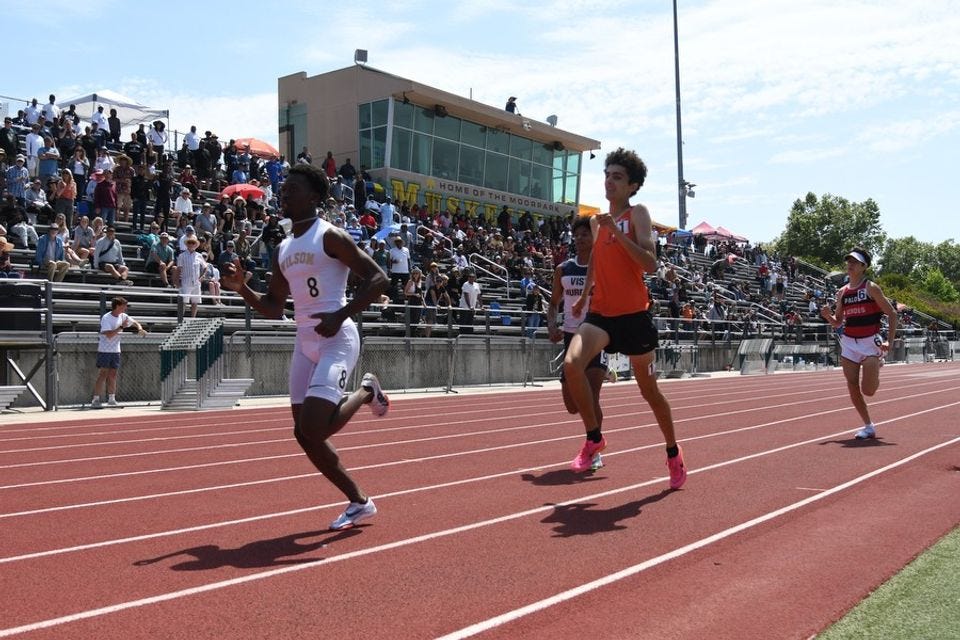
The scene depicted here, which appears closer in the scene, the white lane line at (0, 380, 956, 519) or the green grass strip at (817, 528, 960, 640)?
the green grass strip at (817, 528, 960, 640)

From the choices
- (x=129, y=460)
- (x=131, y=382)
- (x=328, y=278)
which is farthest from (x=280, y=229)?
(x=328, y=278)

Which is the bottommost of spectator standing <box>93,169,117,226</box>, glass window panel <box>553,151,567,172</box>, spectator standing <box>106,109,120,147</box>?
spectator standing <box>93,169,117,226</box>

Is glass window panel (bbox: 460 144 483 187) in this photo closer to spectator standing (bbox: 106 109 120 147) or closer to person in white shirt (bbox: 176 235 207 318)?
spectator standing (bbox: 106 109 120 147)

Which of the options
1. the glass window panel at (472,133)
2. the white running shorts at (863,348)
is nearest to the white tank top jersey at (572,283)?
the white running shorts at (863,348)

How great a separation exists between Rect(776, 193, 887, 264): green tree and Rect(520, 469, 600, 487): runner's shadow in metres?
125

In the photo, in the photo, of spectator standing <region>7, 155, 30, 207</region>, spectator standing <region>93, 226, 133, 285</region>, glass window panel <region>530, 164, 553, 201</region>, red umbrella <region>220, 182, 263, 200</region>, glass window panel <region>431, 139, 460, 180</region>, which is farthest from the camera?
glass window panel <region>530, 164, 553, 201</region>

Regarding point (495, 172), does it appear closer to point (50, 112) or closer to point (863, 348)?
point (50, 112)

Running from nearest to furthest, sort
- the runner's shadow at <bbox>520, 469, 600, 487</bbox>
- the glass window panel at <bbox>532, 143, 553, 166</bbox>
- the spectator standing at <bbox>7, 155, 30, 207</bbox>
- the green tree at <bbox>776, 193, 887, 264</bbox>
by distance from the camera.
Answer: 1. the runner's shadow at <bbox>520, 469, 600, 487</bbox>
2. the spectator standing at <bbox>7, 155, 30, 207</bbox>
3. the glass window panel at <bbox>532, 143, 553, 166</bbox>
4. the green tree at <bbox>776, 193, 887, 264</bbox>

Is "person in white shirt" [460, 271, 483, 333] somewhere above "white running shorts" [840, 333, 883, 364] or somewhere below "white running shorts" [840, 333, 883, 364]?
above

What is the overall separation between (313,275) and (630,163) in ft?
8.95

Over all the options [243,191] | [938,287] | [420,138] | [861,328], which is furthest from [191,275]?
[938,287]

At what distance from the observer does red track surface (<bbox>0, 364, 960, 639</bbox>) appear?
13.6 feet

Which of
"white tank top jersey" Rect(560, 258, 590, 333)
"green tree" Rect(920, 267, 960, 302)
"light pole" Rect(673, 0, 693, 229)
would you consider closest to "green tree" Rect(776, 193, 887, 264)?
"green tree" Rect(920, 267, 960, 302)

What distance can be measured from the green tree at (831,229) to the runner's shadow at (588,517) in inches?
4963
